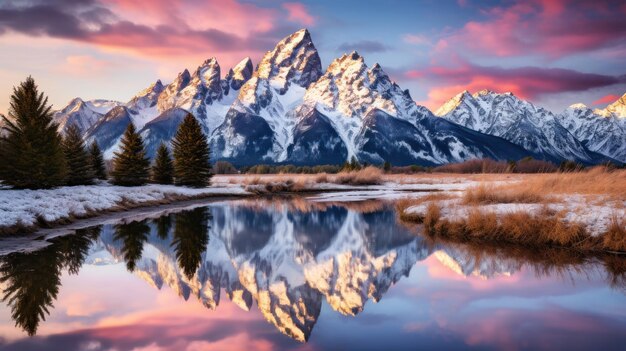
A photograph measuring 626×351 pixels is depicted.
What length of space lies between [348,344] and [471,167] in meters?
126

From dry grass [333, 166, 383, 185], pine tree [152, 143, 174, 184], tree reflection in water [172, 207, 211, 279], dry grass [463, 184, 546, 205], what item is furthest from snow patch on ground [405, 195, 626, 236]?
dry grass [333, 166, 383, 185]

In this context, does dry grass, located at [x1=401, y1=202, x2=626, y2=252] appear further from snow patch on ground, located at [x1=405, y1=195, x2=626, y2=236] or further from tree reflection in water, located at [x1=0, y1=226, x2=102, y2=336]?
tree reflection in water, located at [x1=0, y1=226, x2=102, y2=336]

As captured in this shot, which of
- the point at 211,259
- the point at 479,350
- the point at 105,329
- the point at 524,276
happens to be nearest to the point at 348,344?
the point at 479,350

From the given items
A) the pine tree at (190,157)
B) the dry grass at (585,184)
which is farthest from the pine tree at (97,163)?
the dry grass at (585,184)

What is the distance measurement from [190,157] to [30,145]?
25180 millimetres

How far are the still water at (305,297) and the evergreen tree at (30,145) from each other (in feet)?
45.9

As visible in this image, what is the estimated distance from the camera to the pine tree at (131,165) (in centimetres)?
4659

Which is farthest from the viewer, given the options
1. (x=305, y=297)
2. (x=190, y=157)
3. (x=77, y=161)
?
(x=190, y=157)

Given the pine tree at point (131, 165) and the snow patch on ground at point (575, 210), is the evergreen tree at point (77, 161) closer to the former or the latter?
the pine tree at point (131, 165)

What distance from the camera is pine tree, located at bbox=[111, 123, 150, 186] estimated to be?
4659 centimetres

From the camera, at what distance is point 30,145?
29.5 meters

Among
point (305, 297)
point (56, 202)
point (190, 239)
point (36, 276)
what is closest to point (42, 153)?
point (56, 202)

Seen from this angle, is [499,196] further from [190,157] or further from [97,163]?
[97,163]

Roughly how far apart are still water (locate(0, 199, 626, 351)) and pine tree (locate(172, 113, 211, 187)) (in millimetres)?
35267
